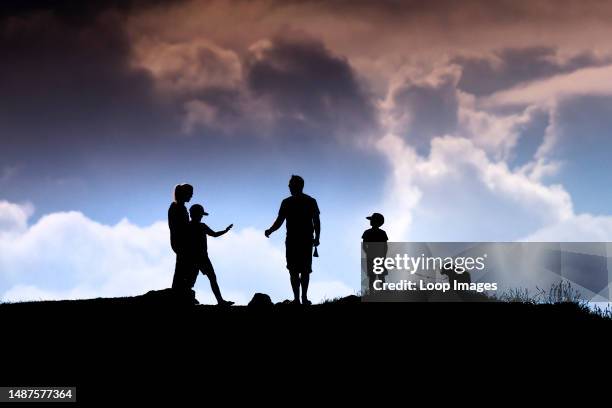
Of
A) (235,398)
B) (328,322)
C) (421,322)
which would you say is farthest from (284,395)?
(421,322)

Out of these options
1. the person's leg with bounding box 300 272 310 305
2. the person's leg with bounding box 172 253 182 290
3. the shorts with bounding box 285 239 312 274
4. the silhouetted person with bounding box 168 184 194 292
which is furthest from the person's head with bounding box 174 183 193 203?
the person's leg with bounding box 300 272 310 305

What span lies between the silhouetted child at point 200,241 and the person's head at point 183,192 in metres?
0.48

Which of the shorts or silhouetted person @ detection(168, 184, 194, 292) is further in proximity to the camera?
the shorts

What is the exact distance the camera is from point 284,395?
6766 millimetres

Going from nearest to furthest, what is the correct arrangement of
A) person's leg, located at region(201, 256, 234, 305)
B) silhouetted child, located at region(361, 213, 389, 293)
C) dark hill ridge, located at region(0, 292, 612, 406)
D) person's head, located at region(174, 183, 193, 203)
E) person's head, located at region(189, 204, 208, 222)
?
dark hill ridge, located at region(0, 292, 612, 406) → person's head, located at region(174, 183, 193, 203) → person's head, located at region(189, 204, 208, 222) → person's leg, located at region(201, 256, 234, 305) → silhouetted child, located at region(361, 213, 389, 293)

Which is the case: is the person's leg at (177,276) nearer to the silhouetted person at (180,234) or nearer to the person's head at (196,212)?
the silhouetted person at (180,234)

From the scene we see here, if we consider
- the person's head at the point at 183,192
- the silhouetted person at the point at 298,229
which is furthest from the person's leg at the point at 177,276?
the silhouetted person at the point at 298,229

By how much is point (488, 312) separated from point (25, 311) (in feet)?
29.8

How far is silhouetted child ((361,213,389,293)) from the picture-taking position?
14.6 metres

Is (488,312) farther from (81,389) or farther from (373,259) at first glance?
(81,389)

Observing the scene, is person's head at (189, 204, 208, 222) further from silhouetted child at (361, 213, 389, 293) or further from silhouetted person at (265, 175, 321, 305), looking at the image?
Result: silhouetted child at (361, 213, 389, 293)

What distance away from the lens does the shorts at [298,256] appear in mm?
12820

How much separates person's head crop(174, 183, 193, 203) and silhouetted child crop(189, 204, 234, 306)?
48 centimetres

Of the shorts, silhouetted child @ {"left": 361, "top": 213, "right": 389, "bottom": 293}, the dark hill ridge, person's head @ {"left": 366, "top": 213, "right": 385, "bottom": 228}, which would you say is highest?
person's head @ {"left": 366, "top": 213, "right": 385, "bottom": 228}
